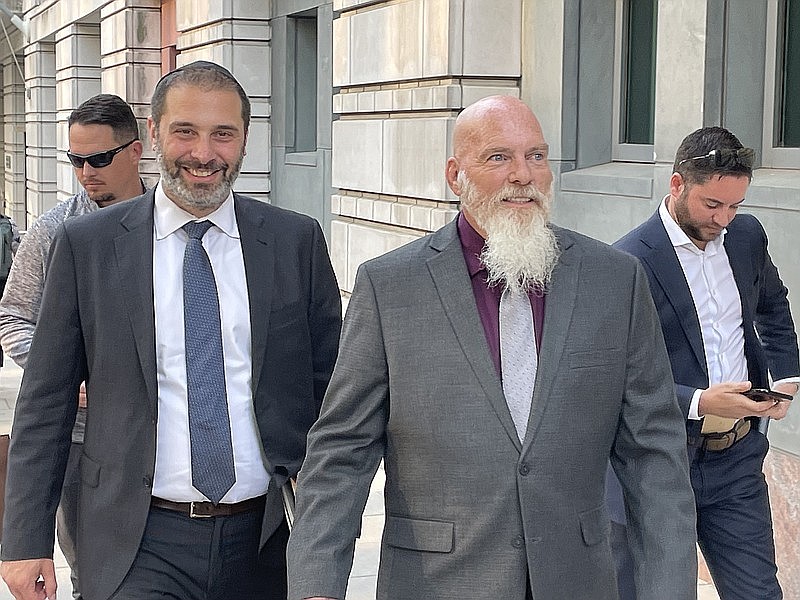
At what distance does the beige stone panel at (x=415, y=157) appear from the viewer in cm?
915

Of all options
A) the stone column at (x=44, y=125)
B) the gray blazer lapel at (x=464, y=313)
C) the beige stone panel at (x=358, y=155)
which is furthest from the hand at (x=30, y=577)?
the stone column at (x=44, y=125)

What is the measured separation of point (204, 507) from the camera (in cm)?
353

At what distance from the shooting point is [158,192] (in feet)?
12.3

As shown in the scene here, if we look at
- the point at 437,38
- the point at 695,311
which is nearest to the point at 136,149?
the point at 695,311

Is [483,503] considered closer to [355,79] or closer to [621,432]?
[621,432]

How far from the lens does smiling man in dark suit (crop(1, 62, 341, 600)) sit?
3.53 meters

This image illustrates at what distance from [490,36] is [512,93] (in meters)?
0.38

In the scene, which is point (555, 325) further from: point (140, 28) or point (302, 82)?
point (140, 28)

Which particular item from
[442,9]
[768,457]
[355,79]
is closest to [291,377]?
[768,457]

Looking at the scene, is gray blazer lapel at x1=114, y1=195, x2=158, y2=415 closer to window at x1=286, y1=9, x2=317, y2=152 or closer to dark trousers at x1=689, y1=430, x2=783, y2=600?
dark trousers at x1=689, y1=430, x2=783, y2=600

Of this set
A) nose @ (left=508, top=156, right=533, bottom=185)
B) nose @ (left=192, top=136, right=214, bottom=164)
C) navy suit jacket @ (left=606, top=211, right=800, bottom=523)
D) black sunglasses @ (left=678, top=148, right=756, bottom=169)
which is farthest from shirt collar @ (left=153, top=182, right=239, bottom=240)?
black sunglasses @ (left=678, top=148, right=756, bottom=169)

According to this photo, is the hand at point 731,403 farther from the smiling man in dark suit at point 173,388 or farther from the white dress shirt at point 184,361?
the white dress shirt at point 184,361

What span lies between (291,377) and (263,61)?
11.0 m

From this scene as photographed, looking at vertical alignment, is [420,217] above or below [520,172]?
below
